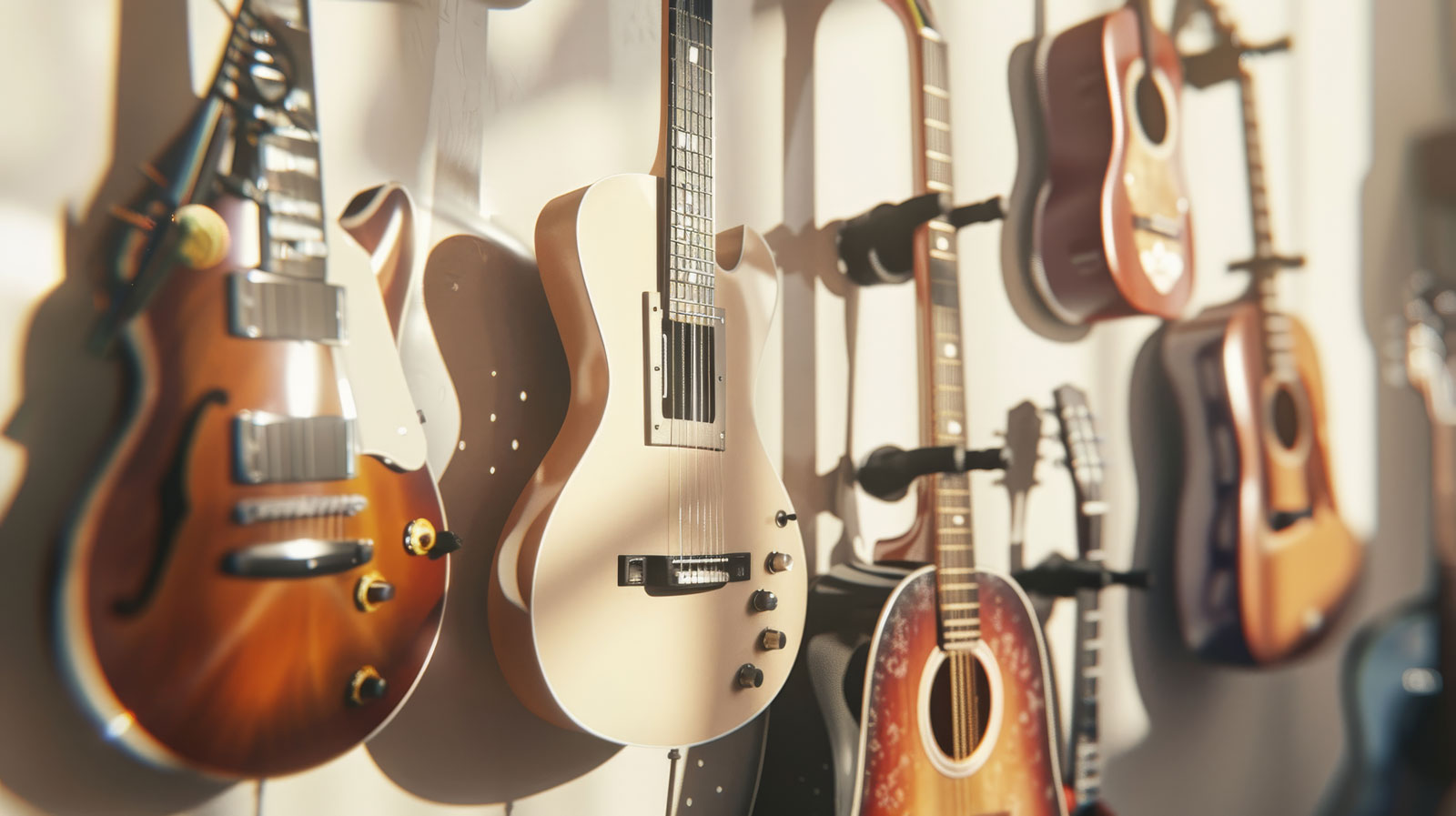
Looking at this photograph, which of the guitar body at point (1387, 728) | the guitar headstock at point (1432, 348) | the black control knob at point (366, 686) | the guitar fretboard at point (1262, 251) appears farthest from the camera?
the guitar headstock at point (1432, 348)

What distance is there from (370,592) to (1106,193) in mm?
1168

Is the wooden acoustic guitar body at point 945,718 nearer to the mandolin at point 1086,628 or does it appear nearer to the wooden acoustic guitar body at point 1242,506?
the mandolin at point 1086,628

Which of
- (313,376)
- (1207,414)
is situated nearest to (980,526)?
(1207,414)

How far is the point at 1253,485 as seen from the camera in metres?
1.54

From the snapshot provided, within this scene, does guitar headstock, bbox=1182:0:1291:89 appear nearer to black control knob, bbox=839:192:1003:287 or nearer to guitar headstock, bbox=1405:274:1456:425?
guitar headstock, bbox=1405:274:1456:425

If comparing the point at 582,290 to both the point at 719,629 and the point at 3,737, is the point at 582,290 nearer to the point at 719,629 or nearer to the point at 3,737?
the point at 719,629

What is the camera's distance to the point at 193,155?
721mm

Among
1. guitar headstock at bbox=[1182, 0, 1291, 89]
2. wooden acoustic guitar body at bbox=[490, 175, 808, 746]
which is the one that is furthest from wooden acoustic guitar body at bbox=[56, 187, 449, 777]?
guitar headstock at bbox=[1182, 0, 1291, 89]

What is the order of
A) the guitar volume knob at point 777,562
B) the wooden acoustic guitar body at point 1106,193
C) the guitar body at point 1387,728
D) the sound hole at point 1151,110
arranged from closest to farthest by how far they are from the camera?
the guitar volume knob at point 777,562 < the wooden acoustic guitar body at point 1106,193 < the sound hole at point 1151,110 < the guitar body at point 1387,728

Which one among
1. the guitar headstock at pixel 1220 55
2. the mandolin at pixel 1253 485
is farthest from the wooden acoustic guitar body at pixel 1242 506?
the guitar headstock at pixel 1220 55

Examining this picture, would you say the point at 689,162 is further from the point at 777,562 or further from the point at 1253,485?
the point at 1253,485

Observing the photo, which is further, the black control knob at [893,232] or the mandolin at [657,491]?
the black control knob at [893,232]

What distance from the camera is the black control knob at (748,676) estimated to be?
3.15ft

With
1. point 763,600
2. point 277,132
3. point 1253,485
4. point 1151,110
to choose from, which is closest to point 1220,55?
point 1151,110
